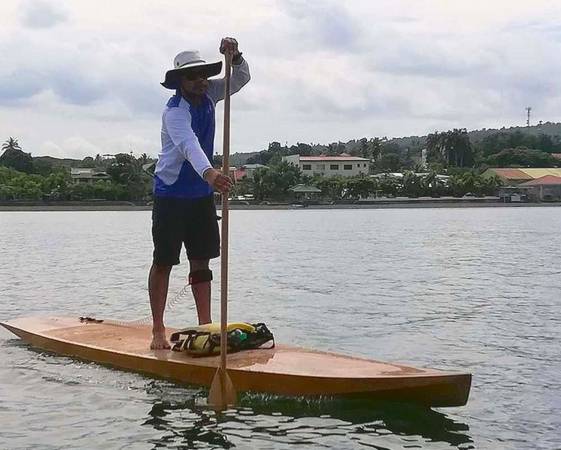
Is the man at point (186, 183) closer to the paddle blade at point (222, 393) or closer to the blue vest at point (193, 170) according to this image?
the blue vest at point (193, 170)

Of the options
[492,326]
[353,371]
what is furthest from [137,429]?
[492,326]

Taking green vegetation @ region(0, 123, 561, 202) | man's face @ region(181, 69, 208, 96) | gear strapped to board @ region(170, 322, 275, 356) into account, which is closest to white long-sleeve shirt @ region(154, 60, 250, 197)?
man's face @ region(181, 69, 208, 96)

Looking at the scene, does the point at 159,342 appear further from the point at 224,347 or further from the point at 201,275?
the point at 224,347

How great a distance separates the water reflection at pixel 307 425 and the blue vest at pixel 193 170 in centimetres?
198

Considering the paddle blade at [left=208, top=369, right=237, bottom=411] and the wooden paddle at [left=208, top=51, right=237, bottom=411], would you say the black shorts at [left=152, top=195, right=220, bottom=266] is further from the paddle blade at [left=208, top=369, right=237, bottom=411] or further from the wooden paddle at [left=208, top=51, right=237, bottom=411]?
the paddle blade at [left=208, top=369, right=237, bottom=411]

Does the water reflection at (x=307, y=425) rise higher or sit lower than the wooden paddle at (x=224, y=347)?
lower

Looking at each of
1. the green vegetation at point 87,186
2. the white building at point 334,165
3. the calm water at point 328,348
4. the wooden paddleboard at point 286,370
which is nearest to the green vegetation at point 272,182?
the green vegetation at point 87,186

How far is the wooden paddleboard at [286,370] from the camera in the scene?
6535 millimetres

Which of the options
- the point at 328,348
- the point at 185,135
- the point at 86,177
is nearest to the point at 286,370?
the point at 185,135

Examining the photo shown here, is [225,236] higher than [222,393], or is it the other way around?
[225,236]

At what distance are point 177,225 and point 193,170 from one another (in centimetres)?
54

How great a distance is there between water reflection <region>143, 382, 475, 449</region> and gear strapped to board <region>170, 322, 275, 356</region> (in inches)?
26.6

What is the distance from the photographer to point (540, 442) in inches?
254

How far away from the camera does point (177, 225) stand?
8.14 m
